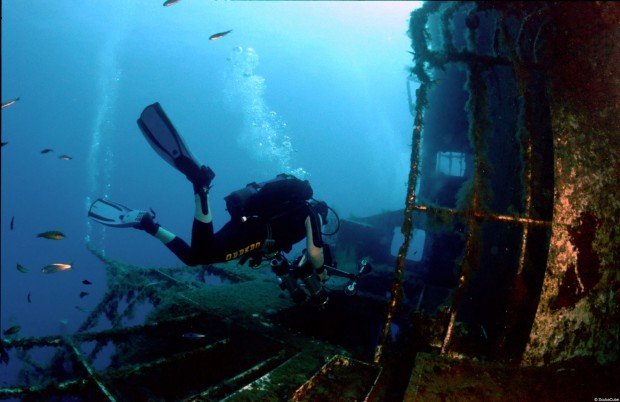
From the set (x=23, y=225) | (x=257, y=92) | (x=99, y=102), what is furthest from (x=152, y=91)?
(x=23, y=225)

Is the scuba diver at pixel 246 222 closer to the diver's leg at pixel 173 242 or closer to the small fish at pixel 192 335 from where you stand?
the diver's leg at pixel 173 242

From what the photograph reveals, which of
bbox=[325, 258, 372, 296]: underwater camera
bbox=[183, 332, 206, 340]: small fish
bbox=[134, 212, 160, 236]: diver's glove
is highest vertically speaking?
bbox=[134, 212, 160, 236]: diver's glove

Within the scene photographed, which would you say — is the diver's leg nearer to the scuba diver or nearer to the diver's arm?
the scuba diver

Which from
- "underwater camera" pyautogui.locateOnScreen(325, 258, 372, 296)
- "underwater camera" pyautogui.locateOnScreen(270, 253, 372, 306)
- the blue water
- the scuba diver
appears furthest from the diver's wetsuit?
the blue water

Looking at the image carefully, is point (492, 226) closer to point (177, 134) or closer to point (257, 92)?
point (177, 134)

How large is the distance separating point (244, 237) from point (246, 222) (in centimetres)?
17

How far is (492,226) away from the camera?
484 centimetres

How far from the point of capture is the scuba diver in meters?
3.68

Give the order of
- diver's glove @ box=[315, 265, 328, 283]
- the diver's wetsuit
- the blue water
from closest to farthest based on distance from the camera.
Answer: the diver's wetsuit, diver's glove @ box=[315, 265, 328, 283], the blue water

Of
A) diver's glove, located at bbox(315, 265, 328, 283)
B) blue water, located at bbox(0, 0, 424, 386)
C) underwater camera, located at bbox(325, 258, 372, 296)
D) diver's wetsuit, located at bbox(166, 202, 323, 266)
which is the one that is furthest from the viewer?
blue water, located at bbox(0, 0, 424, 386)

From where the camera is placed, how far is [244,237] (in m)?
3.80

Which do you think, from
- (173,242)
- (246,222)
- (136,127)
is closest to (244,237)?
(246,222)

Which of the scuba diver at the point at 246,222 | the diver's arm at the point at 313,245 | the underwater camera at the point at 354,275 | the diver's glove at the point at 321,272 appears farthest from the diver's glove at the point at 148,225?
the underwater camera at the point at 354,275

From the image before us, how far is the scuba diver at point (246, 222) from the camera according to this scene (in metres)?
3.68
